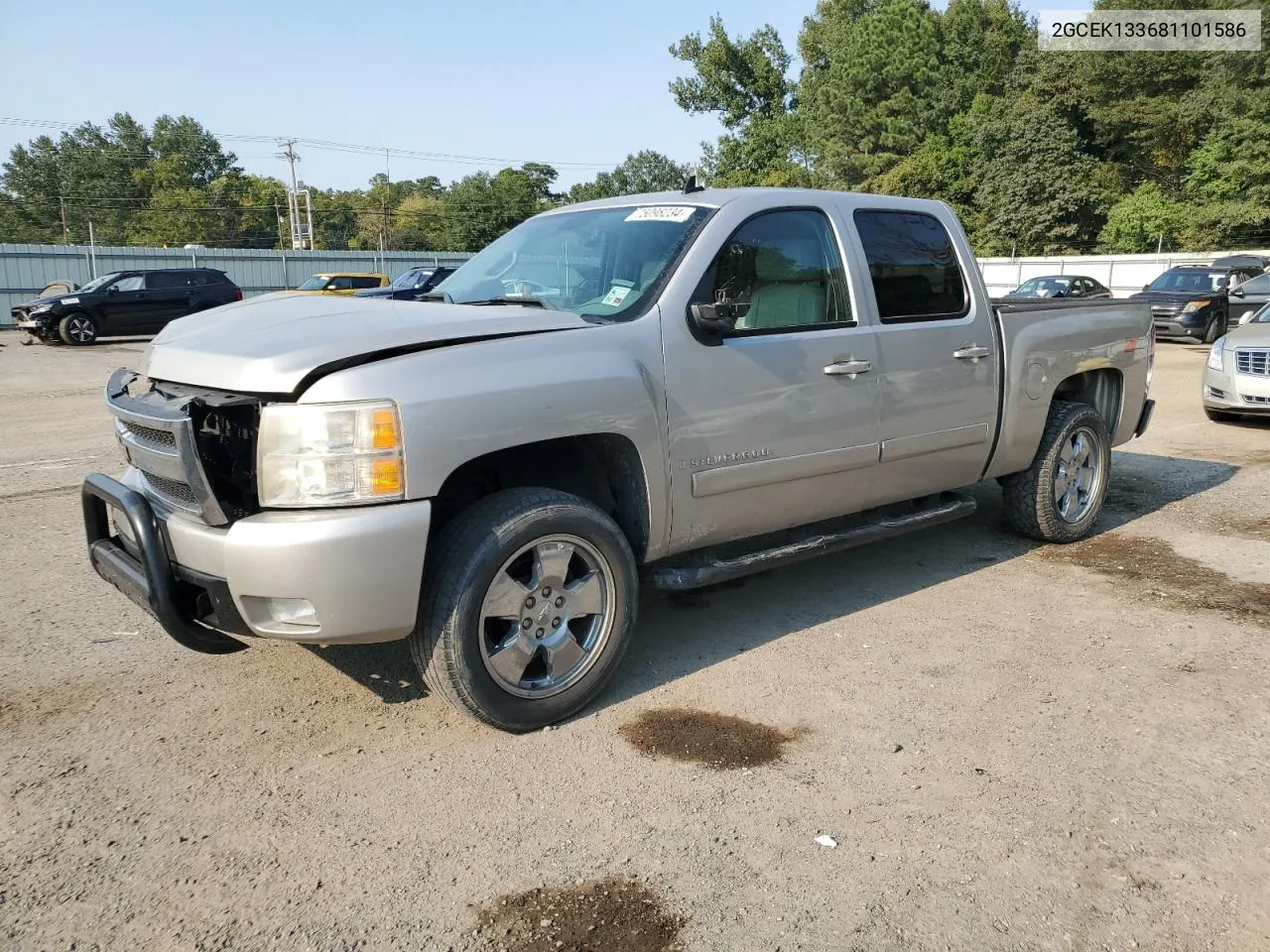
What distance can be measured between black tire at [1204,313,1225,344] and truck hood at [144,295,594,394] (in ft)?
68.4

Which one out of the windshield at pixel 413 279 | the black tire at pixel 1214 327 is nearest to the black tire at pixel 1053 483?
the black tire at pixel 1214 327

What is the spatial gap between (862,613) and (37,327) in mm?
22357

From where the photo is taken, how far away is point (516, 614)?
3492 millimetres

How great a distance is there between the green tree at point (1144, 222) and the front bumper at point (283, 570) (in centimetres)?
4610

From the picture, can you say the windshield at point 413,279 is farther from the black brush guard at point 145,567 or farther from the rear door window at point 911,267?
the black brush guard at point 145,567

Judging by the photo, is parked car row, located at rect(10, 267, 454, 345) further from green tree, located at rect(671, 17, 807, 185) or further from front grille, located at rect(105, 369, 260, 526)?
green tree, located at rect(671, 17, 807, 185)

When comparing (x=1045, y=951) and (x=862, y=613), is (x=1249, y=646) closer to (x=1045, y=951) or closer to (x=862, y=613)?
(x=862, y=613)

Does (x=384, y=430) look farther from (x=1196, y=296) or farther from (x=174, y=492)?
(x=1196, y=296)

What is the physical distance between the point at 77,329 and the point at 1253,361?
72.8 ft

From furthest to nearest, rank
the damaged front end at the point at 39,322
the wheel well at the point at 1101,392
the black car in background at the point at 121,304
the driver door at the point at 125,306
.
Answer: the driver door at the point at 125,306
the black car in background at the point at 121,304
the damaged front end at the point at 39,322
the wheel well at the point at 1101,392

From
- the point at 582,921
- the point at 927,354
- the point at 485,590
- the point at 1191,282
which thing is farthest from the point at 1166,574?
the point at 1191,282

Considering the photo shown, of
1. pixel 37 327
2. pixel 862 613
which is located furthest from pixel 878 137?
pixel 862 613

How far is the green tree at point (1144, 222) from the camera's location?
143 feet

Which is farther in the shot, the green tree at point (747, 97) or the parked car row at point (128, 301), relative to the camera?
the green tree at point (747, 97)
